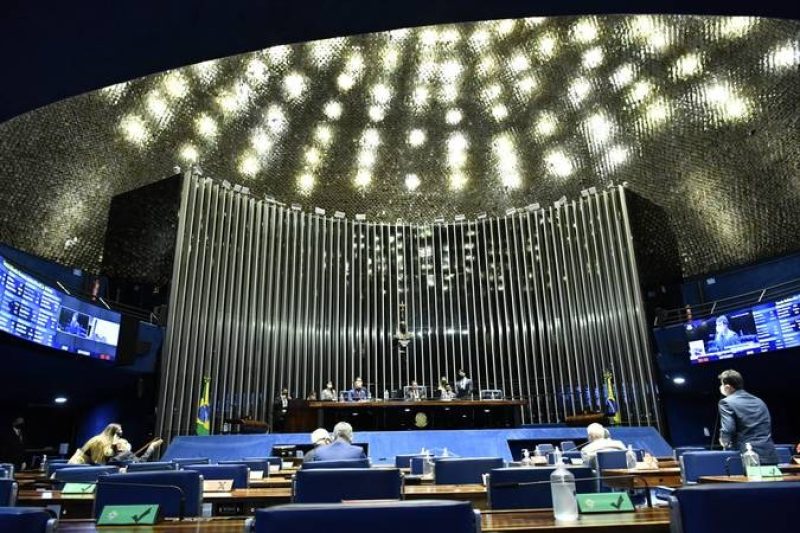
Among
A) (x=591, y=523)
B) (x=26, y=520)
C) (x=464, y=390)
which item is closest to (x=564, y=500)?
(x=591, y=523)

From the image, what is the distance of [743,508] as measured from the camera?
1.44m

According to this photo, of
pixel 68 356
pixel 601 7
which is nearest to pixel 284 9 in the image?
pixel 601 7

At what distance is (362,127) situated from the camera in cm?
1819

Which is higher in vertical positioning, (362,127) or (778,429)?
(362,127)

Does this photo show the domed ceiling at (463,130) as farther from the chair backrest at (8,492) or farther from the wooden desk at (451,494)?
the wooden desk at (451,494)

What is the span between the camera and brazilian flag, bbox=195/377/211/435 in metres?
13.9

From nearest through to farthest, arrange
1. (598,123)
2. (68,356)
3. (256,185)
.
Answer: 1. (68,356)
2. (598,123)
3. (256,185)

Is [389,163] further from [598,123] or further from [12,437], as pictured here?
[12,437]

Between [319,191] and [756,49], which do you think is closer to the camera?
[756,49]

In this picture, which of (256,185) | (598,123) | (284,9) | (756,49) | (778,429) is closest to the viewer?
(284,9)

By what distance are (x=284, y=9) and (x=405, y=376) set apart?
1536cm

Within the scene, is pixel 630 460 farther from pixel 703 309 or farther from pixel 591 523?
pixel 703 309

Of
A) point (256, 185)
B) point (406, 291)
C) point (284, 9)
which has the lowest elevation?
point (284, 9)

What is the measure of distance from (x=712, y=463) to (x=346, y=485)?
264 centimetres
